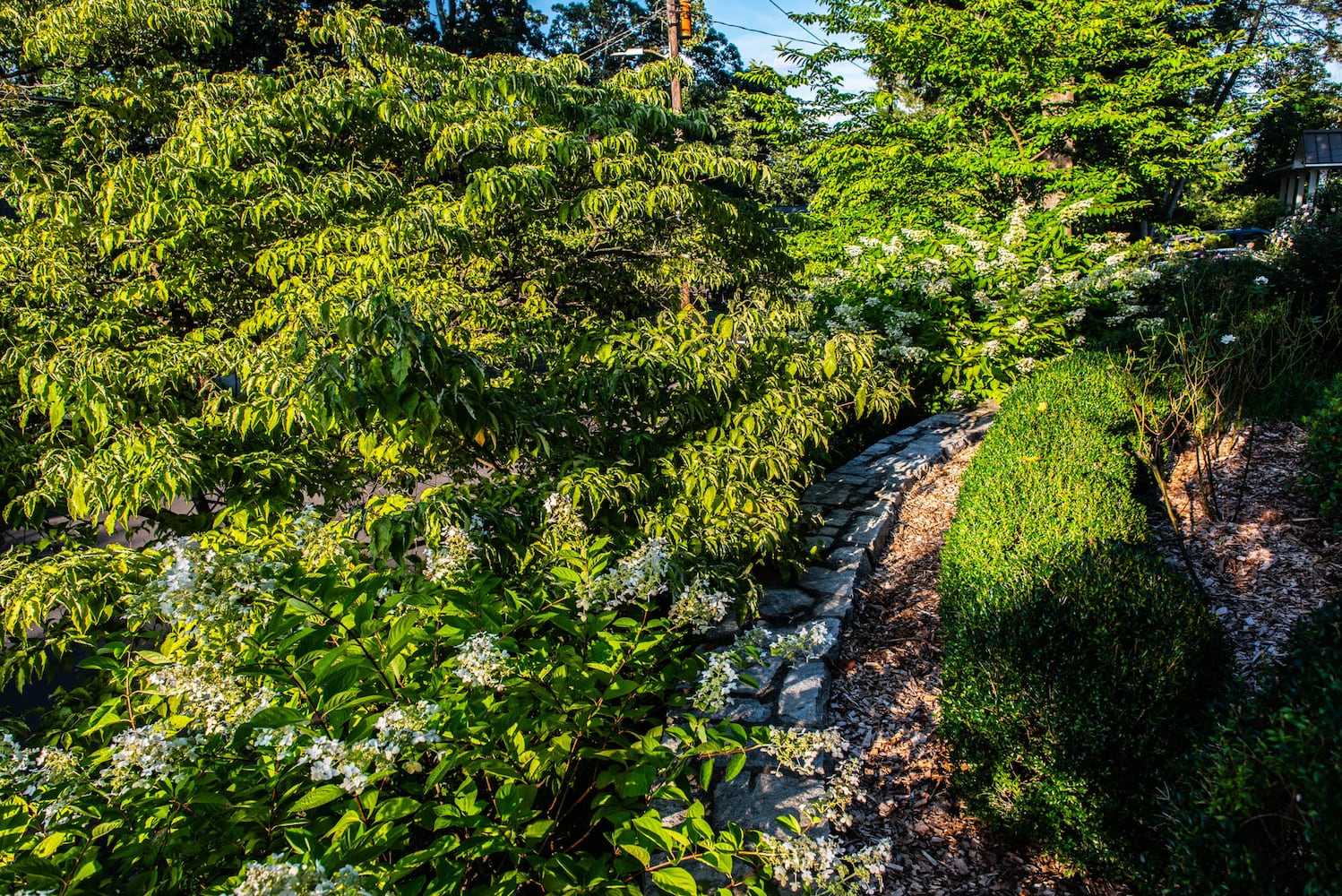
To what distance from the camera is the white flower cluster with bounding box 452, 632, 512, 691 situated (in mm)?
1675

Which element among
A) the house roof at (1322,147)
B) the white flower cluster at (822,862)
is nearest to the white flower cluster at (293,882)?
the white flower cluster at (822,862)

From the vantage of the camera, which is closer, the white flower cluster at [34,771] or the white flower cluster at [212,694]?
the white flower cluster at [34,771]

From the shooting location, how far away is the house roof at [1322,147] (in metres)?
23.6

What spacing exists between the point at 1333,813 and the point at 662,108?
4.39 metres

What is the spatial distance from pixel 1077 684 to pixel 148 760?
8.50ft

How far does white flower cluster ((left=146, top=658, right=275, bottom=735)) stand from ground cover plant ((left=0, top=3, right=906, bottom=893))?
12 mm

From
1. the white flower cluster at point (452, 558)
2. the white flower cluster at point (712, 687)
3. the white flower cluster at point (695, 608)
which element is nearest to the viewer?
the white flower cluster at point (712, 687)

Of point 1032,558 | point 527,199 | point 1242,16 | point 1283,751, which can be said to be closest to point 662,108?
point 527,199

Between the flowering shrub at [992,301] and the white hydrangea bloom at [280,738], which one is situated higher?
the flowering shrub at [992,301]

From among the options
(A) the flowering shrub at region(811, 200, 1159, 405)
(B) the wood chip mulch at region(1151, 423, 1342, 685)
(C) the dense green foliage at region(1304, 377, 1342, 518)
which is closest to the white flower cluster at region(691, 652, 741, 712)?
(B) the wood chip mulch at region(1151, 423, 1342, 685)

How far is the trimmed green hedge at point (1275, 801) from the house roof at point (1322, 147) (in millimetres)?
31950

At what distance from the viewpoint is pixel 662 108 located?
172 inches

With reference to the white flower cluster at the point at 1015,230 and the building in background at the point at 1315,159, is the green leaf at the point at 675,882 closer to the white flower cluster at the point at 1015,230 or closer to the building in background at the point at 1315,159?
the white flower cluster at the point at 1015,230

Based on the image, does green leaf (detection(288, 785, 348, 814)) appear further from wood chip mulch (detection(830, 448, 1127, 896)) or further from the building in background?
the building in background
